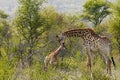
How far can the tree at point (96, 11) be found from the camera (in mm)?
41594

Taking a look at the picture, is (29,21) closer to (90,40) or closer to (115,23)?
(115,23)

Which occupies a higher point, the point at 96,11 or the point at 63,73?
the point at 96,11

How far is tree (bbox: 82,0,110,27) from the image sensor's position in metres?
41.6

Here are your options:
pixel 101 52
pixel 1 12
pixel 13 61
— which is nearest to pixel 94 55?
pixel 101 52

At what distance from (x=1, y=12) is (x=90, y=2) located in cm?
1224

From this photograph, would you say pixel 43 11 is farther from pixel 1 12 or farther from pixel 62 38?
pixel 62 38

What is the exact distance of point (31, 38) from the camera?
3697 cm

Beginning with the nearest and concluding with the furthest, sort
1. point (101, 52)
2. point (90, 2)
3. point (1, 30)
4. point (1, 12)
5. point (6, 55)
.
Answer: point (6, 55)
point (101, 52)
point (1, 30)
point (90, 2)
point (1, 12)

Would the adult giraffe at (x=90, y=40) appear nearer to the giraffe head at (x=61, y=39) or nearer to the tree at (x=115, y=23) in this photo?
the giraffe head at (x=61, y=39)

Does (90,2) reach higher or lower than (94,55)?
higher

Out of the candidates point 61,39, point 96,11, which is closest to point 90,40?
point 61,39

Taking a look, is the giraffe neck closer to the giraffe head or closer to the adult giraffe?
the adult giraffe

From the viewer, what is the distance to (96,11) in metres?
41.7

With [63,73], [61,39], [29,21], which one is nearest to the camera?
[63,73]
